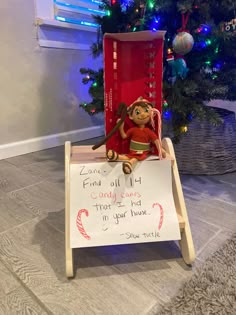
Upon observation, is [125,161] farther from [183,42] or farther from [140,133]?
[183,42]

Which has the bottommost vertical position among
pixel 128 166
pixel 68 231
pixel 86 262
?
pixel 86 262

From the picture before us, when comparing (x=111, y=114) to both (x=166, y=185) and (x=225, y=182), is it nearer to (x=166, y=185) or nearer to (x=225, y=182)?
(x=166, y=185)

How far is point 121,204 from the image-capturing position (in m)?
0.68

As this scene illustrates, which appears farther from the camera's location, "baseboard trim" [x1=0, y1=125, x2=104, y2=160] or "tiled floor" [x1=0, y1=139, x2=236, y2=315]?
"baseboard trim" [x1=0, y1=125, x2=104, y2=160]

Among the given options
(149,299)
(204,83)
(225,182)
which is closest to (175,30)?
(204,83)

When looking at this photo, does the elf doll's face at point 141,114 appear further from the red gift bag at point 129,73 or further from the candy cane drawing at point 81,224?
the candy cane drawing at point 81,224

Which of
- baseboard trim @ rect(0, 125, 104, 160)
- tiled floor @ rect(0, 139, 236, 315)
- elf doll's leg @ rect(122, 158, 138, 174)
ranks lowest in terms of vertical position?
tiled floor @ rect(0, 139, 236, 315)

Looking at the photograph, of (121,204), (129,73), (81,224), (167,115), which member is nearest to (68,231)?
(81,224)

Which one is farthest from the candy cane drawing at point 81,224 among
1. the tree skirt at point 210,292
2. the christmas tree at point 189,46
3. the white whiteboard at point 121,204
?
the christmas tree at point 189,46

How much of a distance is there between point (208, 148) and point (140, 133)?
0.64 metres

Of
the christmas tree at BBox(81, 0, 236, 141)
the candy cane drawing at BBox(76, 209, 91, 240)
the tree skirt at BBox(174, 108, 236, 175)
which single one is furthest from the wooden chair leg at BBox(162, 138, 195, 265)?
the tree skirt at BBox(174, 108, 236, 175)

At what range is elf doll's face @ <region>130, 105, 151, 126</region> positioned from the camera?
0.69 metres

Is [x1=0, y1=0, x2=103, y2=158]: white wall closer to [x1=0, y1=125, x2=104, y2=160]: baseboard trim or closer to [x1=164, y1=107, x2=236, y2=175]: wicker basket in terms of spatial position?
[x1=0, y1=125, x2=104, y2=160]: baseboard trim

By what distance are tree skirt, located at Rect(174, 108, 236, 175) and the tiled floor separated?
0.60ft
